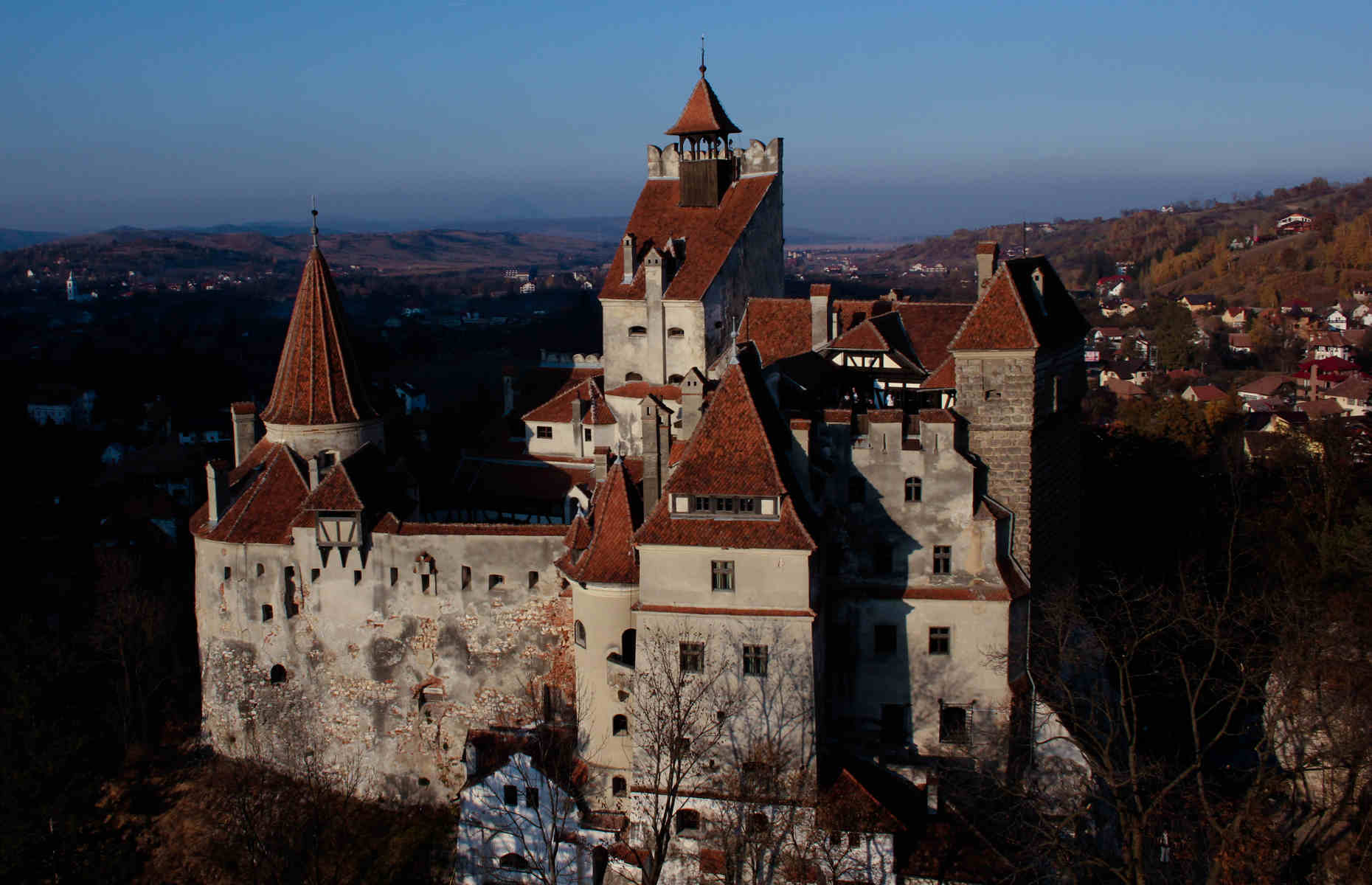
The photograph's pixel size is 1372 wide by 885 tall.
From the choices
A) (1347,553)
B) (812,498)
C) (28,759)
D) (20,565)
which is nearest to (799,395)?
(812,498)

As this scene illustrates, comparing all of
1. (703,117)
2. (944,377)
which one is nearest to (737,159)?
(703,117)

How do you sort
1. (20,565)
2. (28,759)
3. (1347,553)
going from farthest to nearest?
(20,565) < (1347,553) < (28,759)

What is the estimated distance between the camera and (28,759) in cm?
3912

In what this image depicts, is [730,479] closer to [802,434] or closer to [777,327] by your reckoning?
[802,434]

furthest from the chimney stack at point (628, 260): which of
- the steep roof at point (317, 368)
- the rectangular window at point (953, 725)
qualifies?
the rectangular window at point (953, 725)

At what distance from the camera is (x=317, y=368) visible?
1984 inches

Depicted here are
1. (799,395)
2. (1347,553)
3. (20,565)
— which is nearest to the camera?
(799,395)

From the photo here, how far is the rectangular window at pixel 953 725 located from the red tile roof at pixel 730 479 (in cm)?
870

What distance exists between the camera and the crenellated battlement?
57938 millimetres

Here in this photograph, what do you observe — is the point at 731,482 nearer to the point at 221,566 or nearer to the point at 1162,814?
the point at 1162,814

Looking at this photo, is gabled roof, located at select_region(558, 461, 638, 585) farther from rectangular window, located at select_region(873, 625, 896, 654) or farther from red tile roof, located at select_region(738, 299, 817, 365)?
red tile roof, located at select_region(738, 299, 817, 365)

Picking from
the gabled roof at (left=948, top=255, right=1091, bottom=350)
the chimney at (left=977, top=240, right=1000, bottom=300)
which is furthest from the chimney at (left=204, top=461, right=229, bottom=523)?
the chimney at (left=977, top=240, right=1000, bottom=300)

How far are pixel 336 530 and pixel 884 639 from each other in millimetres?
19661

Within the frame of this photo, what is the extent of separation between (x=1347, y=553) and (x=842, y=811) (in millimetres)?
23839
